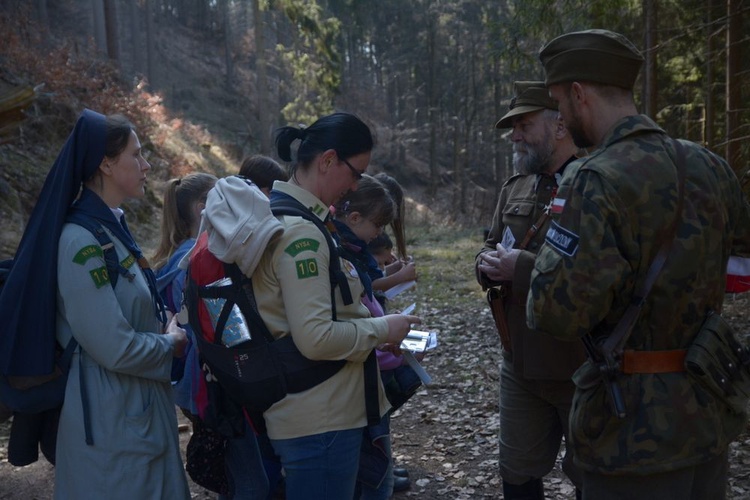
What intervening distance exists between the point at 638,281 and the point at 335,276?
1.09 m

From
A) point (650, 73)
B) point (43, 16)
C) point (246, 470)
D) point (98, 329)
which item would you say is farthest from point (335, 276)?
point (43, 16)

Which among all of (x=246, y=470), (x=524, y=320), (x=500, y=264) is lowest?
(x=246, y=470)

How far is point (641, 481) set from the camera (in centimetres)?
246

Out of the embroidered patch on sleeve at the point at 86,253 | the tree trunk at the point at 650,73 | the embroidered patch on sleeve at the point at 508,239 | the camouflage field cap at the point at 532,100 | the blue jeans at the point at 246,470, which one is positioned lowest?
the blue jeans at the point at 246,470

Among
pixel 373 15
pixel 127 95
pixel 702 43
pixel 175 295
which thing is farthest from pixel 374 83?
pixel 175 295

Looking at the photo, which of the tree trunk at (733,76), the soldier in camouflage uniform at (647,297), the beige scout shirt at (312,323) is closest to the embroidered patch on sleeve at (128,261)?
the beige scout shirt at (312,323)

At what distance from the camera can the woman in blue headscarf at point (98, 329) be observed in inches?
106

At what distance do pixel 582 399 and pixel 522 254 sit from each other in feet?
3.42

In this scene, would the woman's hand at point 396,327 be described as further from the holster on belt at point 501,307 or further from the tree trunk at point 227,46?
the tree trunk at point 227,46

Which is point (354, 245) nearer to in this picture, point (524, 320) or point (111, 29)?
point (524, 320)

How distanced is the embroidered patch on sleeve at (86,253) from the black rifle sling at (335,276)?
73cm

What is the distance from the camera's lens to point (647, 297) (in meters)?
2.41

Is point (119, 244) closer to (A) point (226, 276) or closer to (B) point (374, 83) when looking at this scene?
(A) point (226, 276)

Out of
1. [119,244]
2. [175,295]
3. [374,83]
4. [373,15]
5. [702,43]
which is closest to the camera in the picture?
[119,244]
